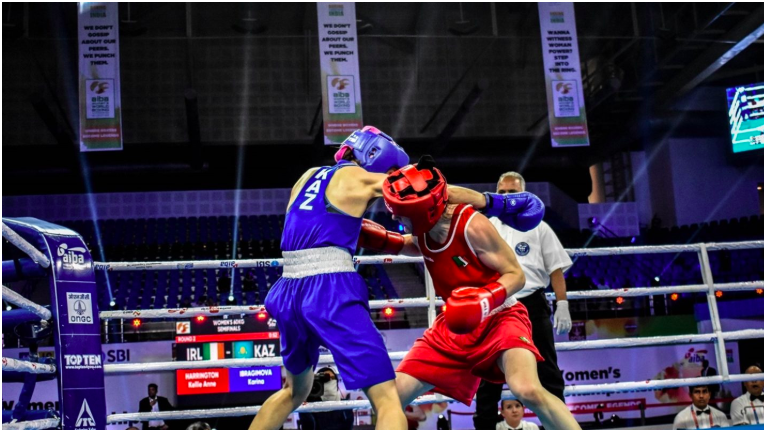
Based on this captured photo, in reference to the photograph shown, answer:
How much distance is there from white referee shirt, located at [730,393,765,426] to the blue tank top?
322 cm

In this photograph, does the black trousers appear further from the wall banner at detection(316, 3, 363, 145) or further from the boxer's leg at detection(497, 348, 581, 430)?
the wall banner at detection(316, 3, 363, 145)

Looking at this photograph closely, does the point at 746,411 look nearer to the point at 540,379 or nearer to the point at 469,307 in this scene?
the point at 540,379

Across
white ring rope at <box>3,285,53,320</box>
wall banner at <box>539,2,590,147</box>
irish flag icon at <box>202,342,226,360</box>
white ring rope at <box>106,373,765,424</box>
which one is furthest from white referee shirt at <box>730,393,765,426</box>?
wall banner at <box>539,2,590,147</box>

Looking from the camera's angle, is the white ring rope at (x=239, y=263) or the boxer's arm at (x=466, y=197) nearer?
the boxer's arm at (x=466, y=197)

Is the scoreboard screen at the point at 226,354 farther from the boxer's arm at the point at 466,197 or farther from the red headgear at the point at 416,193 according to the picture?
the red headgear at the point at 416,193

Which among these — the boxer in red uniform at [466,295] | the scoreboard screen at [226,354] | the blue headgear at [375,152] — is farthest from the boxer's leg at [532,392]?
the scoreboard screen at [226,354]

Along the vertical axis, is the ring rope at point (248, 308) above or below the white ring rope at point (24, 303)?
below

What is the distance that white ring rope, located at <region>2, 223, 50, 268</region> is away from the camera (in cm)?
269

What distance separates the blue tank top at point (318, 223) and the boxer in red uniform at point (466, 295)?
194 millimetres

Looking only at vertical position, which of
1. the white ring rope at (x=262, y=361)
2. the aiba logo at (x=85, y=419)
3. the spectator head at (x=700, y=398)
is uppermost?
the white ring rope at (x=262, y=361)

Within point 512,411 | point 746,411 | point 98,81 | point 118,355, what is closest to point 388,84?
point 98,81

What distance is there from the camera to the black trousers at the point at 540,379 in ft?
11.4

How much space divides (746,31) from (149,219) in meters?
10.4

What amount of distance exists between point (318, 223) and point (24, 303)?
1.16 metres
